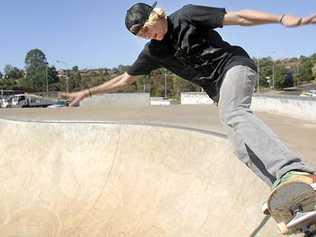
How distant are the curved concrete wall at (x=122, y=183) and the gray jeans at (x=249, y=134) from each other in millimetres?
650

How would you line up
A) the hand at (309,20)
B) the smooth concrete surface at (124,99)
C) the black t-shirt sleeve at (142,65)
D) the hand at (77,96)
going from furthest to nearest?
the smooth concrete surface at (124,99) < the hand at (77,96) < the black t-shirt sleeve at (142,65) < the hand at (309,20)

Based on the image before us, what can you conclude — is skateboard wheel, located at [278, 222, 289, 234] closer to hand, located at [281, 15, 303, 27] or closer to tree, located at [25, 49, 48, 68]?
hand, located at [281, 15, 303, 27]

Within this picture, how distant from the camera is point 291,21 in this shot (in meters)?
2.99

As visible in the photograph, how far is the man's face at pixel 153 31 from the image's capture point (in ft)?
11.2

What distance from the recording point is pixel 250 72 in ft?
11.1

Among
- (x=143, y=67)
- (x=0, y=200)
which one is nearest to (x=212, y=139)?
(x=143, y=67)

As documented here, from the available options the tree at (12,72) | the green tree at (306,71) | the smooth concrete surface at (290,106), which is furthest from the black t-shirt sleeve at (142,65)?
the tree at (12,72)

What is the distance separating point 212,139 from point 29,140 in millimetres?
3121

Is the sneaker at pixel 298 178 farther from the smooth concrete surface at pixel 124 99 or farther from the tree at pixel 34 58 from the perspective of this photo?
the tree at pixel 34 58

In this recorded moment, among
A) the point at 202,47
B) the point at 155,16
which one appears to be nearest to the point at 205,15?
the point at 202,47

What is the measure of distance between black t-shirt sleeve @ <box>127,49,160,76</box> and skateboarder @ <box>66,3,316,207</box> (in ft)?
0.79

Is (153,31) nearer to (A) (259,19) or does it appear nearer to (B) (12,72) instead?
(A) (259,19)

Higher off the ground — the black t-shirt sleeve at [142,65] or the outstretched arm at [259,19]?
the outstretched arm at [259,19]

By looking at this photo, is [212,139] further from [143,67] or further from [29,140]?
[29,140]
